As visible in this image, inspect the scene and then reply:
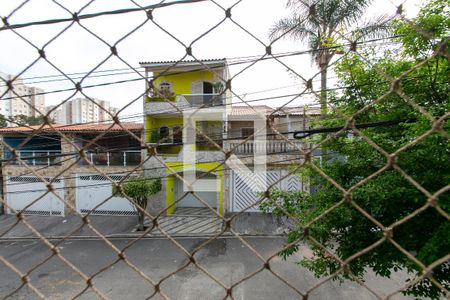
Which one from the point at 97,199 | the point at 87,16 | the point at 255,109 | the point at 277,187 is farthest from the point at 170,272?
the point at 87,16

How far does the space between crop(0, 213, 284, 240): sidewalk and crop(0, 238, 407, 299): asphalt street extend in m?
0.42

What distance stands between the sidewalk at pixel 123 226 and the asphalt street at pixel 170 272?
417 mm

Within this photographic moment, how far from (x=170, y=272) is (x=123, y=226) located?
11.1 feet

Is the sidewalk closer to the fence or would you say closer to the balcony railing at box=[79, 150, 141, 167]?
the fence

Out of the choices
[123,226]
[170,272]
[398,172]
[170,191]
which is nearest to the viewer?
[398,172]

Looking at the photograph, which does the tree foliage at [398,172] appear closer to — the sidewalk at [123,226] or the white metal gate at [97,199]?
the sidewalk at [123,226]

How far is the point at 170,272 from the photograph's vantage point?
552 cm

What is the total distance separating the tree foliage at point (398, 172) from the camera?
83.7 inches

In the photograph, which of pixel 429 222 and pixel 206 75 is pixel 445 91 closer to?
pixel 429 222

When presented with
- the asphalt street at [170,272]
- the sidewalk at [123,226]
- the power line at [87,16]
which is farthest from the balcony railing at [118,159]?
the power line at [87,16]

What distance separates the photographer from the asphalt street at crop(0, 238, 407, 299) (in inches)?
179

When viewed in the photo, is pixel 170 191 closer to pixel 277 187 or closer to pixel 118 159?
pixel 118 159

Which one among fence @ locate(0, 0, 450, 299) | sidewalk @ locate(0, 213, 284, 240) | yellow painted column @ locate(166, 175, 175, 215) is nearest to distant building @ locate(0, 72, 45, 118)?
fence @ locate(0, 0, 450, 299)

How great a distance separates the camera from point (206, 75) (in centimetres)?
916
